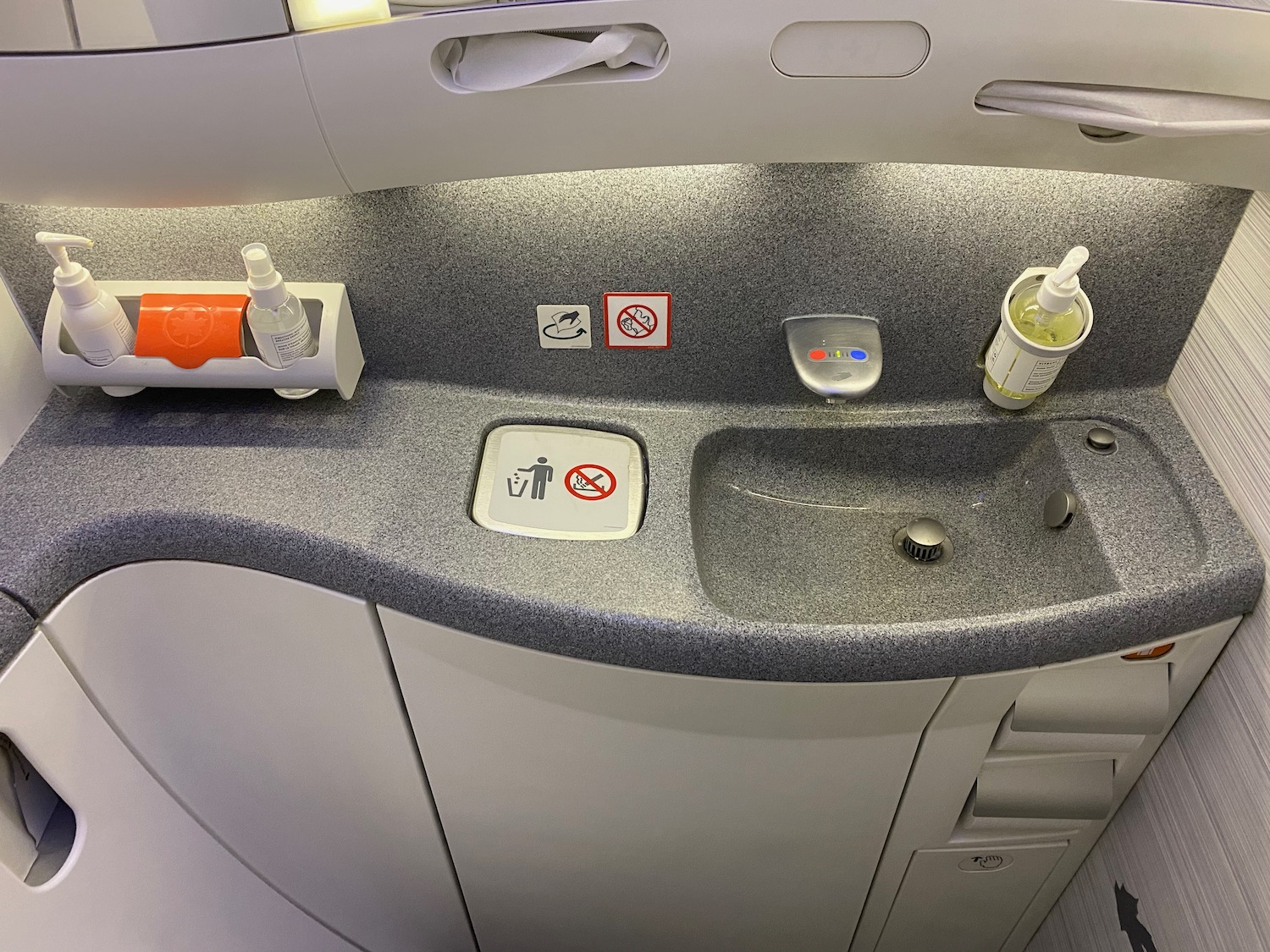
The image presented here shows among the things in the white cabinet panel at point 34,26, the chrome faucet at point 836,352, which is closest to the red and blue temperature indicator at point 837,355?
the chrome faucet at point 836,352

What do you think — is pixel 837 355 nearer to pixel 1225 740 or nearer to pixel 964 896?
pixel 1225 740

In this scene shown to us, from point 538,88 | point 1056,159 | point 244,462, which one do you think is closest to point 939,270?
point 1056,159

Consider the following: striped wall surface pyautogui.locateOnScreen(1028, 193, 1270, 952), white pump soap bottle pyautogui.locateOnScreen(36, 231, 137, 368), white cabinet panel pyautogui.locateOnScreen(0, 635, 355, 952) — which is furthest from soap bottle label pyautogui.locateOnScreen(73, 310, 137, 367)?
striped wall surface pyautogui.locateOnScreen(1028, 193, 1270, 952)

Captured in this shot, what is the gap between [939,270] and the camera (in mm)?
952

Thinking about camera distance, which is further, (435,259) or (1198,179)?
(435,259)

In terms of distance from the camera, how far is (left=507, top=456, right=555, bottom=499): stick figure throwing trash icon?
96 cm

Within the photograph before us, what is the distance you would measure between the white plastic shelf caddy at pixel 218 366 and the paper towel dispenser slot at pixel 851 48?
502mm

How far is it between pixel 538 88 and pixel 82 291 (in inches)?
19.5

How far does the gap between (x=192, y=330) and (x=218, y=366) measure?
4 centimetres

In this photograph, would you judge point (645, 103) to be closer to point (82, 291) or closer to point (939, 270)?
point (939, 270)

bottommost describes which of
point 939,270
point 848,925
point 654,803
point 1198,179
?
point 848,925

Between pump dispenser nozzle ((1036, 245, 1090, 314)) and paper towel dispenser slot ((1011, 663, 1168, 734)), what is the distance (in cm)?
34

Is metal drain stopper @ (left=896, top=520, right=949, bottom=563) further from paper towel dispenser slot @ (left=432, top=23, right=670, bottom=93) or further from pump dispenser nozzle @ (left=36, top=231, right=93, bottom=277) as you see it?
pump dispenser nozzle @ (left=36, top=231, right=93, bottom=277)

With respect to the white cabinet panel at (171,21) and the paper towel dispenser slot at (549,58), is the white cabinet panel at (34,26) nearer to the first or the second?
the white cabinet panel at (171,21)
